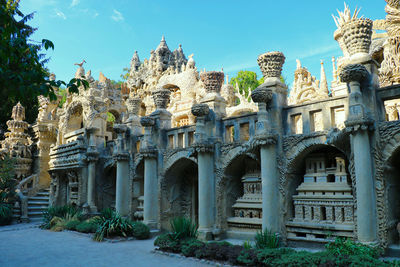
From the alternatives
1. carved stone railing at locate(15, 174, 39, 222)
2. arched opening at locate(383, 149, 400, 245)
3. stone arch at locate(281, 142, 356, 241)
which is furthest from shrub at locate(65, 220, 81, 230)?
arched opening at locate(383, 149, 400, 245)

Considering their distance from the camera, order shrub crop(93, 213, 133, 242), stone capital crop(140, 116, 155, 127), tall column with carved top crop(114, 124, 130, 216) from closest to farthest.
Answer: shrub crop(93, 213, 133, 242), stone capital crop(140, 116, 155, 127), tall column with carved top crop(114, 124, 130, 216)

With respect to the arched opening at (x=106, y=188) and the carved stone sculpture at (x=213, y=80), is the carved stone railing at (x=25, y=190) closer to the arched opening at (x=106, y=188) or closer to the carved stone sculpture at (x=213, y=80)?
the arched opening at (x=106, y=188)

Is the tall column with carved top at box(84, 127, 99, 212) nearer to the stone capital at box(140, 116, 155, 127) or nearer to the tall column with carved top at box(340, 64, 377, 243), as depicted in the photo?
the stone capital at box(140, 116, 155, 127)

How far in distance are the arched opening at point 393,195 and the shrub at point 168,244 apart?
5456mm

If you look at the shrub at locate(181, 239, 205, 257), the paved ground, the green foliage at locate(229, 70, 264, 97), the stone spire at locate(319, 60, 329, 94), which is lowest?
the paved ground

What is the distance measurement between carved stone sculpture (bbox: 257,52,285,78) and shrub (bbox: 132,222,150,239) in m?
7.04

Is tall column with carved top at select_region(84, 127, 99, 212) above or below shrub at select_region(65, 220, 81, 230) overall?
above

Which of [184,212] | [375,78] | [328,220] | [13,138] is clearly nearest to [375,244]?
[328,220]

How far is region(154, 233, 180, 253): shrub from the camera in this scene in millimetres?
9852

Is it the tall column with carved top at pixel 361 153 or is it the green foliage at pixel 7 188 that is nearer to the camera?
the tall column with carved top at pixel 361 153

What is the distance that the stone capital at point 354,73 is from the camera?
8095mm

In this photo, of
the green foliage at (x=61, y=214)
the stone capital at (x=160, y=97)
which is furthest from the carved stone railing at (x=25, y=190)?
the stone capital at (x=160, y=97)

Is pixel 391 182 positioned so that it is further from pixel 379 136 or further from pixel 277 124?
pixel 277 124

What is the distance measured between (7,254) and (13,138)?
16688mm
